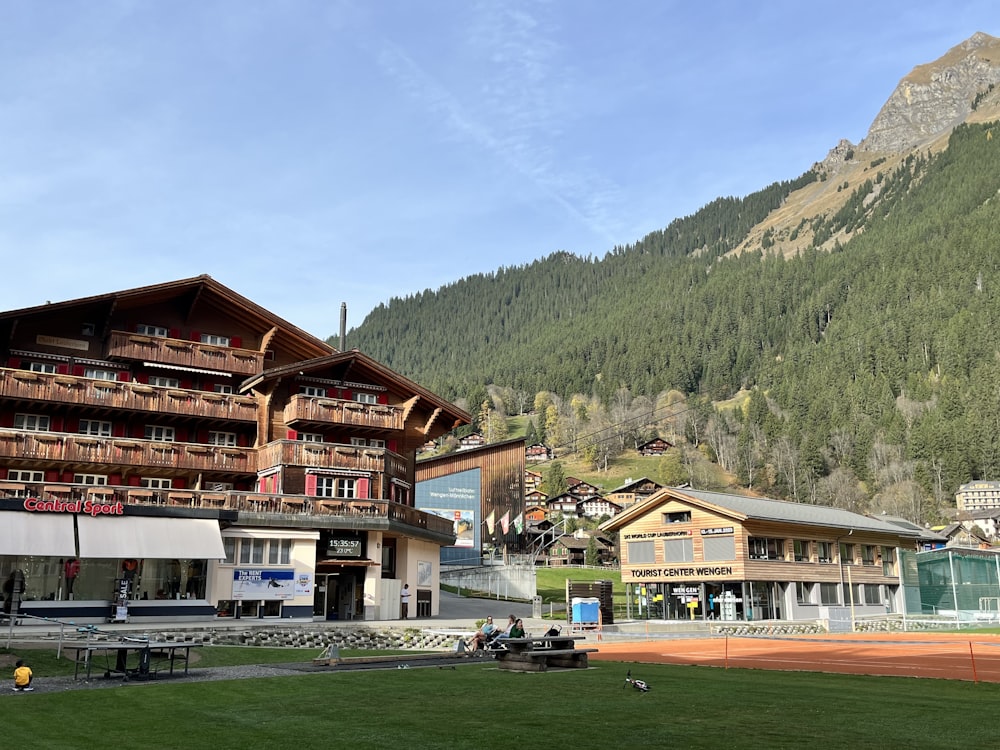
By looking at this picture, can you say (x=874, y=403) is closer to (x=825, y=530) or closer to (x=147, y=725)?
(x=825, y=530)

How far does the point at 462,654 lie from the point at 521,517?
61.7 meters

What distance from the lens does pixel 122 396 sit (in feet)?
156

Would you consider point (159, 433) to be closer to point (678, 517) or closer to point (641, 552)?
point (641, 552)

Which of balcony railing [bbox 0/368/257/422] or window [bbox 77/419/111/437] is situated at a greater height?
balcony railing [bbox 0/368/257/422]

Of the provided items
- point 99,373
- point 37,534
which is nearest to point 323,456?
point 99,373

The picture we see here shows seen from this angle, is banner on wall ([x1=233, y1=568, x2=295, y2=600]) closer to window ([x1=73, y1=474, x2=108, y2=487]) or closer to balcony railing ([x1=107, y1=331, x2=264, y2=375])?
window ([x1=73, y1=474, x2=108, y2=487])

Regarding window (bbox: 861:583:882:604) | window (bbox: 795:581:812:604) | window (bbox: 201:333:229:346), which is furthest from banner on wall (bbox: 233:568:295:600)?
window (bbox: 861:583:882:604)

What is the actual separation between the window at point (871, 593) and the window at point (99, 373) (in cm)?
4997

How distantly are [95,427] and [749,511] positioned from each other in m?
37.8

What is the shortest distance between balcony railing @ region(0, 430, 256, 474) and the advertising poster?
39.3 metres

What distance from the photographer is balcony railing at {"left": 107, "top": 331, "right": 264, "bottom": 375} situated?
162 feet

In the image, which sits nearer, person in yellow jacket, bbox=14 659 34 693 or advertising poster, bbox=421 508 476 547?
person in yellow jacket, bbox=14 659 34 693

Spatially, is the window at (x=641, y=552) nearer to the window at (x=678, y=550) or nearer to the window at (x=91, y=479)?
the window at (x=678, y=550)

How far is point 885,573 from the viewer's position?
65188 mm
